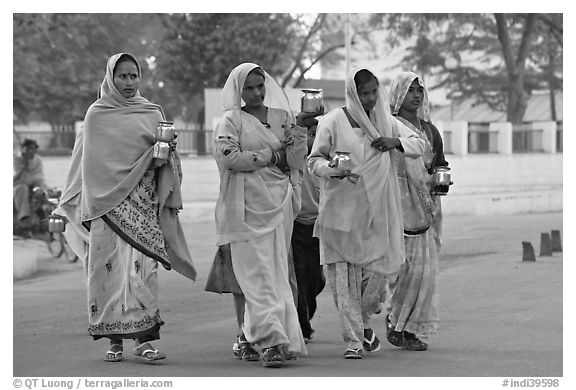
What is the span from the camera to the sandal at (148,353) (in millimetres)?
8070

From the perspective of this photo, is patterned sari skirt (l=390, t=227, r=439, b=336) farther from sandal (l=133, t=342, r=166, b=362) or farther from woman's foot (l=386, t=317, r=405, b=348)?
sandal (l=133, t=342, r=166, b=362)

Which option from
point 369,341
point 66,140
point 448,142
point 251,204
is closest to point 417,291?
point 369,341

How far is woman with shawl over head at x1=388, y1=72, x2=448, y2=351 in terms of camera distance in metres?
8.66

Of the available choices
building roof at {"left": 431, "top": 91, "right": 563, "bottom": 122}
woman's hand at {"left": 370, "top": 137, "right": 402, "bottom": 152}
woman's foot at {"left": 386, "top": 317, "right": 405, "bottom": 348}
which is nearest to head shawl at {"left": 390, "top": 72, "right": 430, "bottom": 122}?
woman's hand at {"left": 370, "top": 137, "right": 402, "bottom": 152}

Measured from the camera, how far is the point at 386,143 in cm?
819

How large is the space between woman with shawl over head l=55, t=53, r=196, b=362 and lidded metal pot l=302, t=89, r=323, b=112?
105 cm

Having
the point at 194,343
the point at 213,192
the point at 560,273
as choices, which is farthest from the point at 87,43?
the point at 194,343

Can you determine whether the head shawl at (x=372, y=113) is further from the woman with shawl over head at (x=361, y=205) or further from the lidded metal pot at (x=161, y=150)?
the lidded metal pot at (x=161, y=150)

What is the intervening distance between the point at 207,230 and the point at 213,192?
8039 millimetres

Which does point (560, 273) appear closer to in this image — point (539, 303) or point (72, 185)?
point (539, 303)

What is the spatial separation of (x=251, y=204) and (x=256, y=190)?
101mm

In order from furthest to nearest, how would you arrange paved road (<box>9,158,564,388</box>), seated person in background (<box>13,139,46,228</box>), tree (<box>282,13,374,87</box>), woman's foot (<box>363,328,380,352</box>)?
tree (<box>282,13,374,87</box>), seated person in background (<box>13,139,46,228</box>), woman's foot (<box>363,328,380,352</box>), paved road (<box>9,158,564,388</box>)

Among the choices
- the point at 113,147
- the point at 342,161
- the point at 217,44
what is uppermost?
the point at 217,44

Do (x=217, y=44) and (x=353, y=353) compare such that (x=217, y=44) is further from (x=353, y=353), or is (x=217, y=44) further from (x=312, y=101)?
(x=353, y=353)
